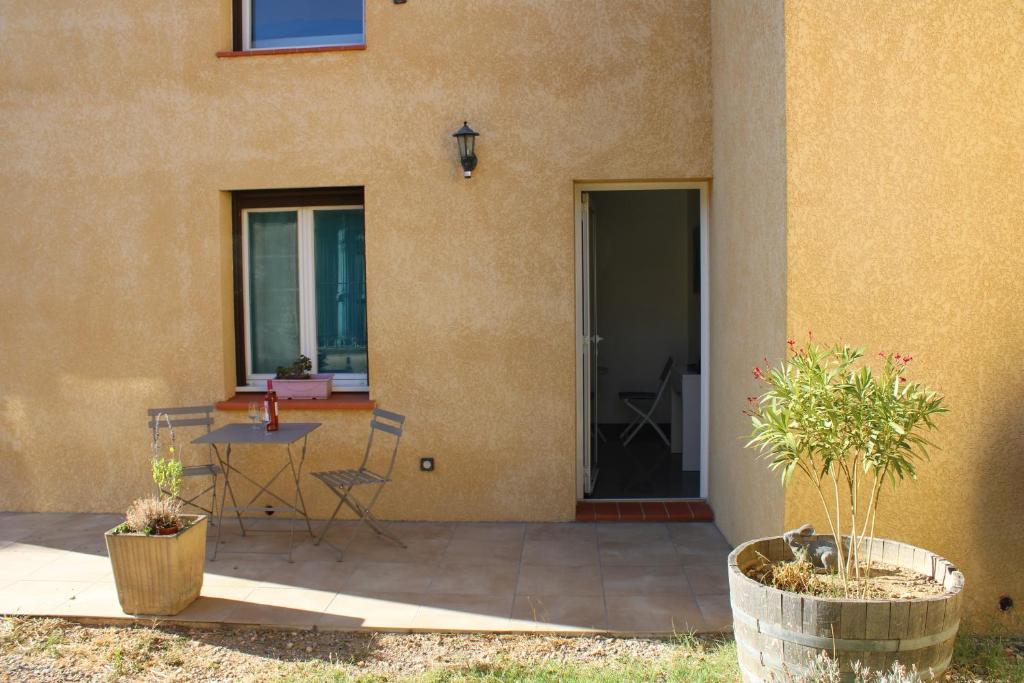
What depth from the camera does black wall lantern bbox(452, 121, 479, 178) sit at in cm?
546

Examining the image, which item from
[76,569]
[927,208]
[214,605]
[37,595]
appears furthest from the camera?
[76,569]

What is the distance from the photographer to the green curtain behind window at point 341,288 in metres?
6.04

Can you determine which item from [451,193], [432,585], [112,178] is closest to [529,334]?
[451,193]

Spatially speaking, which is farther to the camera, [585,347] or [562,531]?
[585,347]

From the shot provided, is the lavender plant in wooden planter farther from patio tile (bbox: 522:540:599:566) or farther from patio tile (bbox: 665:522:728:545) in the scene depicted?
patio tile (bbox: 665:522:728:545)

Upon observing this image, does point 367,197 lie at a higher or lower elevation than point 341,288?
higher

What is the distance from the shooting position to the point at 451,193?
223 inches

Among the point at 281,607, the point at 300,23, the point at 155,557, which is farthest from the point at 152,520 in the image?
the point at 300,23

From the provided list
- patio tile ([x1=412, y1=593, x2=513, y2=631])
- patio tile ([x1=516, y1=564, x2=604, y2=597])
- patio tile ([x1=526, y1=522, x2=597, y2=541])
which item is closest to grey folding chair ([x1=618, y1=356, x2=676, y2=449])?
patio tile ([x1=526, y1=522, x2=597, y2=541])

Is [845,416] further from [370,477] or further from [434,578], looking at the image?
[370,477]

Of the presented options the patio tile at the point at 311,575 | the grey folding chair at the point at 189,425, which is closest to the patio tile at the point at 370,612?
the patio tile at the point at 311,575

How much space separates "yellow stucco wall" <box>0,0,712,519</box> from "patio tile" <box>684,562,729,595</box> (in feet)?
3.99

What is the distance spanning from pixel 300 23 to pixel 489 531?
3837 mm

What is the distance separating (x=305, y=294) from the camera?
607cm
